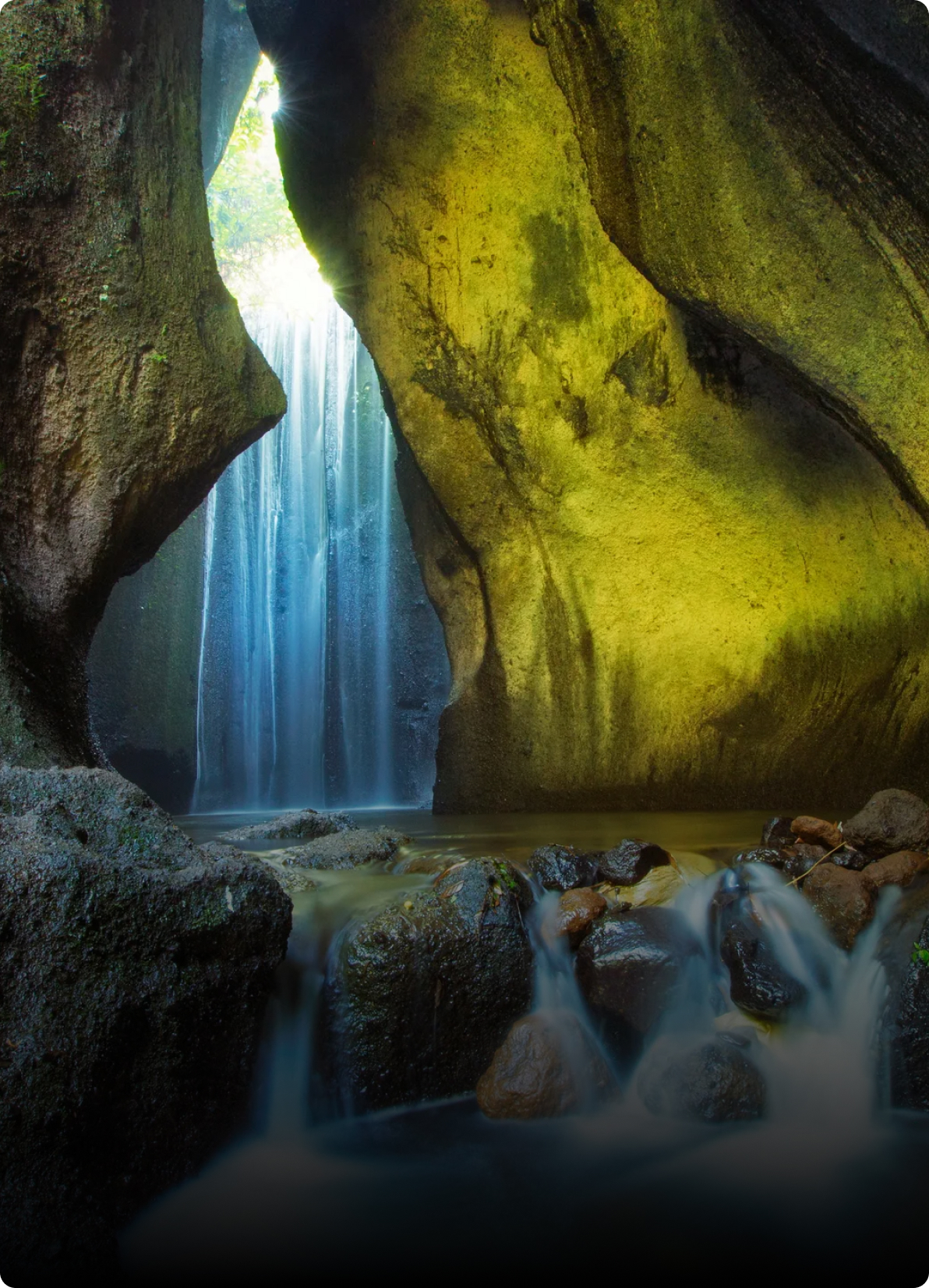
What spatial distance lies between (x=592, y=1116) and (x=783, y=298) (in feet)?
12.1

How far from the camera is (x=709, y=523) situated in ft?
20.0

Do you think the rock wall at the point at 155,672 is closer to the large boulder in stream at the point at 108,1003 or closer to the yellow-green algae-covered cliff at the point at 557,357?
the yellow-green algae-covered cliff at the point at 557,357

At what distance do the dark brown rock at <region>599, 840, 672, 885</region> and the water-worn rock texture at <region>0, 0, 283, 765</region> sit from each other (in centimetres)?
241

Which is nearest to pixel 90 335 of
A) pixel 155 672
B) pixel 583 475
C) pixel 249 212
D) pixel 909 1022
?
pixel 583 475

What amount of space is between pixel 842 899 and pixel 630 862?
837 millimetres

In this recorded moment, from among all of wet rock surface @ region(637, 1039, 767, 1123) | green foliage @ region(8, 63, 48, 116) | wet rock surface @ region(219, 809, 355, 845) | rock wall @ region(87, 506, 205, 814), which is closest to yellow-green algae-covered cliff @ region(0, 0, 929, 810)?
green foliage @ region(8, 63, 48, 116)

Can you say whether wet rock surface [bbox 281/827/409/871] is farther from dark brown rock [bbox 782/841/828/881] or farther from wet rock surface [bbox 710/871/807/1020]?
dark brown rock [bbox 782/841/828/881]

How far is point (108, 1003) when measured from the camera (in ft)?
6.93

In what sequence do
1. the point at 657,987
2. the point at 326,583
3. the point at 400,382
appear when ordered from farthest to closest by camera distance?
the point at 326,583 → the point at 400,382 → the point at 657,987

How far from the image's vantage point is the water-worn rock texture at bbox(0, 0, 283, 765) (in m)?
4.08

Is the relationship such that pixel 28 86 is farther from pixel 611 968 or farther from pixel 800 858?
pixel 800 858

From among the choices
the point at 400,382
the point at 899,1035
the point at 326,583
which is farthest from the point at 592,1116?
the point at 326,583

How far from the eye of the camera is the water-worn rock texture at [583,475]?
5.98m

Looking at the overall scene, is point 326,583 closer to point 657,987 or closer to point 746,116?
point 746,116
